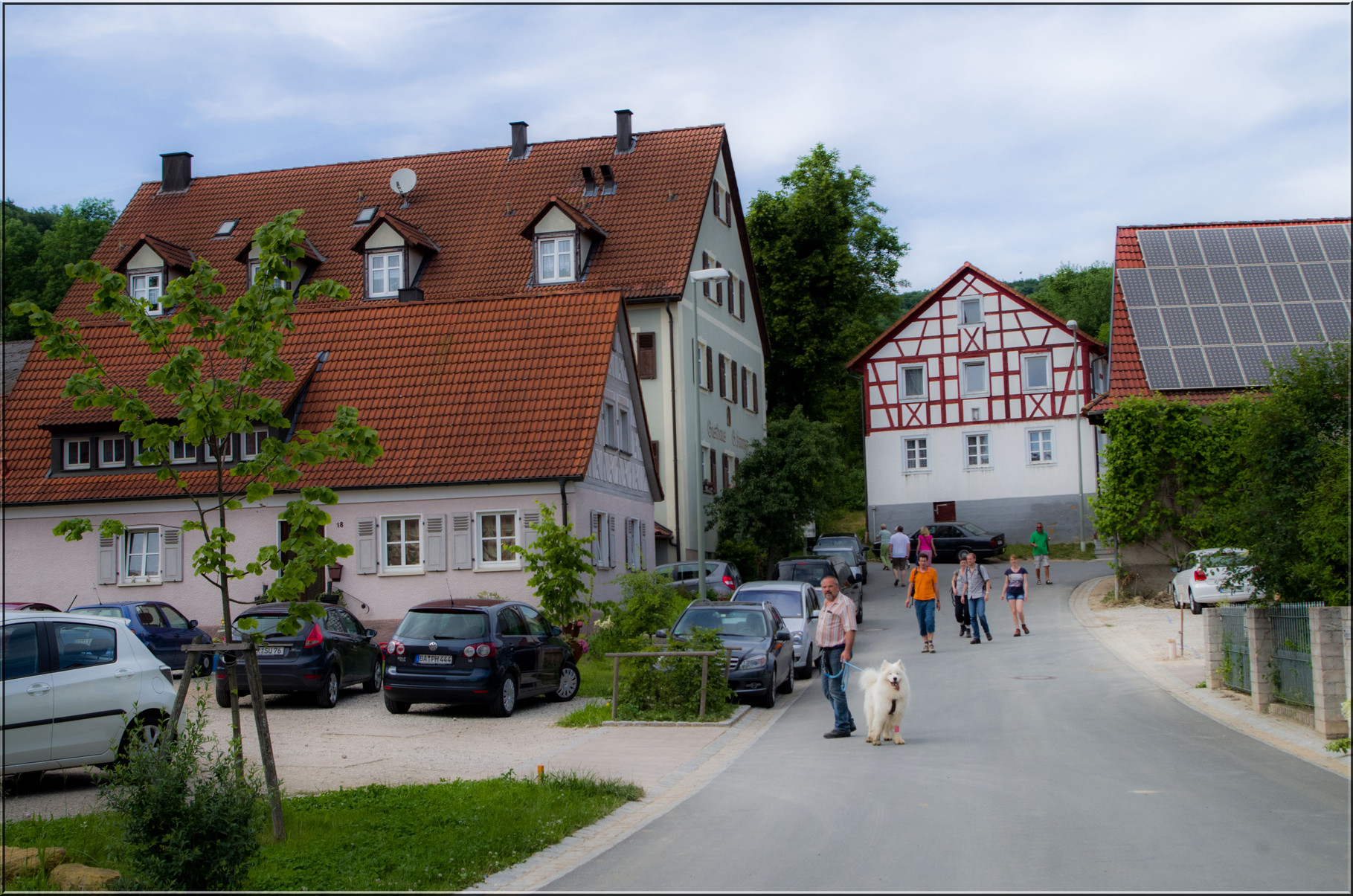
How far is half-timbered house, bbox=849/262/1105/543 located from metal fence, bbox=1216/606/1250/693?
34.4m

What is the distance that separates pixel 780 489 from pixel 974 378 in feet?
56.3

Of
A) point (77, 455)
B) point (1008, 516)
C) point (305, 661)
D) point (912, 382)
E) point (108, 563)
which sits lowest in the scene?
point (305, 661)

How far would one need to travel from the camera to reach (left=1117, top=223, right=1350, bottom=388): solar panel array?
1200 inches

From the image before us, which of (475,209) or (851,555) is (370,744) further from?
(475,209)

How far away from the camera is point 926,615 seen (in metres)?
25.1

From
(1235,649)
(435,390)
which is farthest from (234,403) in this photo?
(435,390)

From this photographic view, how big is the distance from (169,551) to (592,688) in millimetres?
13635

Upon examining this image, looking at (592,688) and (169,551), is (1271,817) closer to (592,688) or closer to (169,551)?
(592,688)

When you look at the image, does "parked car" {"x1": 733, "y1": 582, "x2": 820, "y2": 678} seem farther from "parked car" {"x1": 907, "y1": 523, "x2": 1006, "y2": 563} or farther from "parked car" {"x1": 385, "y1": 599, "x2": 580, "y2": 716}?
"parked car" {"x1": 907, "y1": 523, "x2": 1006, "y2": 563}

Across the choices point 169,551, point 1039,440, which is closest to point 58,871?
point 169,551

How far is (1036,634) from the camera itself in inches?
1081

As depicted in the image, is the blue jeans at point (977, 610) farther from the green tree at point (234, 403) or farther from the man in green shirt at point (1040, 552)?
the green tree at point (234, 403)

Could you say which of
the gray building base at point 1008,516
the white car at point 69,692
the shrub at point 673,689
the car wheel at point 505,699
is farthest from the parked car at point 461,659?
the gray building base at point 1008,516

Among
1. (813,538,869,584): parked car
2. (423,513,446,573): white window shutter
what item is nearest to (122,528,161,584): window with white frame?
(423,513,446,573): white window shutter
